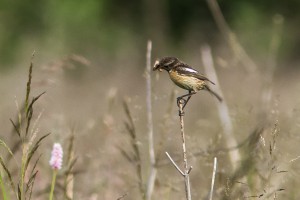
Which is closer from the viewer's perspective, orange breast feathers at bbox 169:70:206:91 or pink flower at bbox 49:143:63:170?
pink flower at bbox 49:143:63:170

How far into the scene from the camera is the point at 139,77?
16.5 metres

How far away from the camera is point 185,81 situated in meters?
3.43

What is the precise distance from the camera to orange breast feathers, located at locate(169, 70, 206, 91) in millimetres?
3398

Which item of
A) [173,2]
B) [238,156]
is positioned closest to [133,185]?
[238,156]

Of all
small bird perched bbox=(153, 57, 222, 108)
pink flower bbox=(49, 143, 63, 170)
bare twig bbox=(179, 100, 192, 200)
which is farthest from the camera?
small bird perched bbox=(153, 57, 222, 108)

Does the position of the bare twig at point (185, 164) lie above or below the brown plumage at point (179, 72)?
below

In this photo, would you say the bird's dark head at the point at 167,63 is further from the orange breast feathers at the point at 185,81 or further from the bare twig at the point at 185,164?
the bare twig at the point at 185,164

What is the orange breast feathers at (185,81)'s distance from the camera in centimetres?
340

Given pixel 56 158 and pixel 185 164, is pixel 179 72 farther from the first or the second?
pixel 56 158

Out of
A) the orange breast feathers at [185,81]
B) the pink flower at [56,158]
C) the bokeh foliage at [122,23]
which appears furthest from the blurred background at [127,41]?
the pink flower at [56,158]

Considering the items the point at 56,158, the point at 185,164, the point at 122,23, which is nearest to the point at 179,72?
the point at 185,164

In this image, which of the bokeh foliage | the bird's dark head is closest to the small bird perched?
the bird's dark head

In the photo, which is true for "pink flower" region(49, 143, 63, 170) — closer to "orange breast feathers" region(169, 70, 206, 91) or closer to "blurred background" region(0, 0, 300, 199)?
"orange breast feathers" region(169, 70, 206, 91)

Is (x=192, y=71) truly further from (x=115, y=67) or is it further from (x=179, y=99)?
(x=115, y=67)
